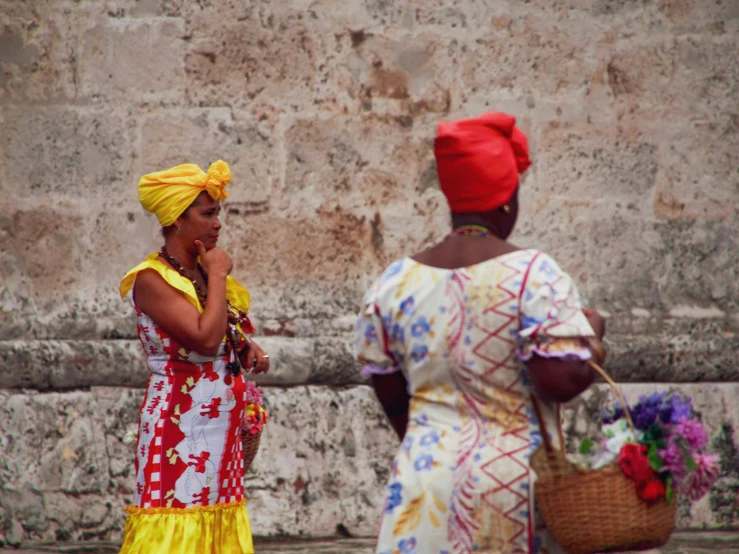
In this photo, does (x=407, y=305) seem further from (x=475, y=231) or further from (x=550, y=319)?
(x=550, y=319)

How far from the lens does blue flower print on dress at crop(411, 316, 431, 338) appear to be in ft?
9.59

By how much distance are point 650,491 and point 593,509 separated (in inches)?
5.6

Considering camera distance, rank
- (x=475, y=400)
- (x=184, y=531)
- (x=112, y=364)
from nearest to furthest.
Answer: (x=475, y=400)
(x=184, y=531)
(x=112, y=364)

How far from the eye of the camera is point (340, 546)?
18.1 ft

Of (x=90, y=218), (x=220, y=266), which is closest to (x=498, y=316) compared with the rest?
(x=220, y=266)

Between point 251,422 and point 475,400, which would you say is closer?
point 475,400

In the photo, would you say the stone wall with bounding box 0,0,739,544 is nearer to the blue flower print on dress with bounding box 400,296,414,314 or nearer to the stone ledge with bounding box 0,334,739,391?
the stone ledge with bounding box 0,334,739,391

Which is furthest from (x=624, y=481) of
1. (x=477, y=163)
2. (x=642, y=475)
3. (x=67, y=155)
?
(x=67, y=155)

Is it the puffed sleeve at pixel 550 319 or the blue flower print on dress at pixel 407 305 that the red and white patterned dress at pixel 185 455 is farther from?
the puffed sleeve at pixel 550 319

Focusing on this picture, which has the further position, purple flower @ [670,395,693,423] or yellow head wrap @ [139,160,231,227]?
yellow head wrap @ [139,160,231,227]

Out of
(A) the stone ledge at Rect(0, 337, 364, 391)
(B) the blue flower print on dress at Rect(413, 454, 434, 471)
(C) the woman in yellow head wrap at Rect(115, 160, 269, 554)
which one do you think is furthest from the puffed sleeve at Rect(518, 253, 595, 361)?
(A) the stone ledge at Rect(0, 337, 364, 391)

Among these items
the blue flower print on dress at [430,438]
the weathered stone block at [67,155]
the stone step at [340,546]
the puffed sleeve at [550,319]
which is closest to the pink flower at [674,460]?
the puffed sleeve at [550,319]

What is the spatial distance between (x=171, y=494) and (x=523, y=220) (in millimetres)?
2660

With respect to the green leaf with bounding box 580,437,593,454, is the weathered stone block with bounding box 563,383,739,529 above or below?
Result: below
